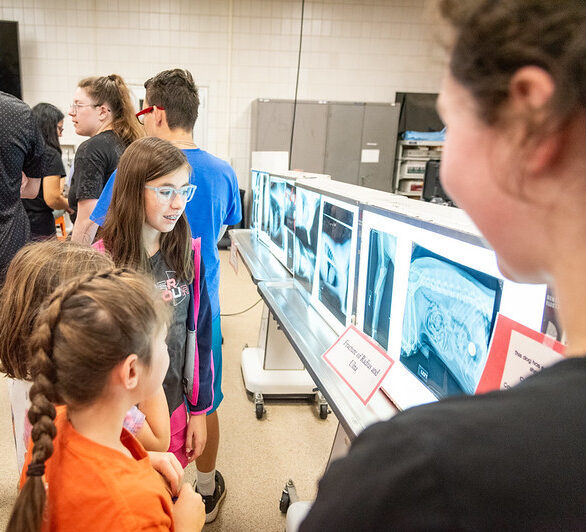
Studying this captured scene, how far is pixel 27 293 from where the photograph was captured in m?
0.95

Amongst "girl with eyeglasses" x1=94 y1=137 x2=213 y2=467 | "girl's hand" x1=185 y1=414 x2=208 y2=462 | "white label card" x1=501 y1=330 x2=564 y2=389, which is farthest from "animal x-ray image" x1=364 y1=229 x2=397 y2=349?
"girl's hand" x1=185 y1=414 x2=208 y2=462

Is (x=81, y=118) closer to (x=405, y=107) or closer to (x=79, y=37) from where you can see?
(x=79, y=37)

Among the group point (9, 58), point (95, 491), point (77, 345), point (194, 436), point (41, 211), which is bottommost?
point (194, 436)

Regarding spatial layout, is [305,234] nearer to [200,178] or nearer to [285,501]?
[200,178]

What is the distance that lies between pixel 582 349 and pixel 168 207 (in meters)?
1.15

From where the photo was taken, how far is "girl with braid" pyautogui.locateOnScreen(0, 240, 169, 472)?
924 millimetres

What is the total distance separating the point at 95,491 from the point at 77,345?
9.5 inches

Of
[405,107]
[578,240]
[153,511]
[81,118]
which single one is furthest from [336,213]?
[405,107]

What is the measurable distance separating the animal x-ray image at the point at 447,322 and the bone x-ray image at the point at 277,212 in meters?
1.36

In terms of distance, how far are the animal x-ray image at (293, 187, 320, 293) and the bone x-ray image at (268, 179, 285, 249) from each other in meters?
0.38

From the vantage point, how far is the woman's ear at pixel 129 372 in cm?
79

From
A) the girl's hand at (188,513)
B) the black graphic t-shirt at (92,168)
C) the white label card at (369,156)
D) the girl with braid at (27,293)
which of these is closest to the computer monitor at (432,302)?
the girl's hand at (188,513)

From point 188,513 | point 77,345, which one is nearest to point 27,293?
point 77,345

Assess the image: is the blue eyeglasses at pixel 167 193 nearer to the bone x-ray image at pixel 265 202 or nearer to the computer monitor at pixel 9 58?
the bone x-ray image at pixel 265 202
